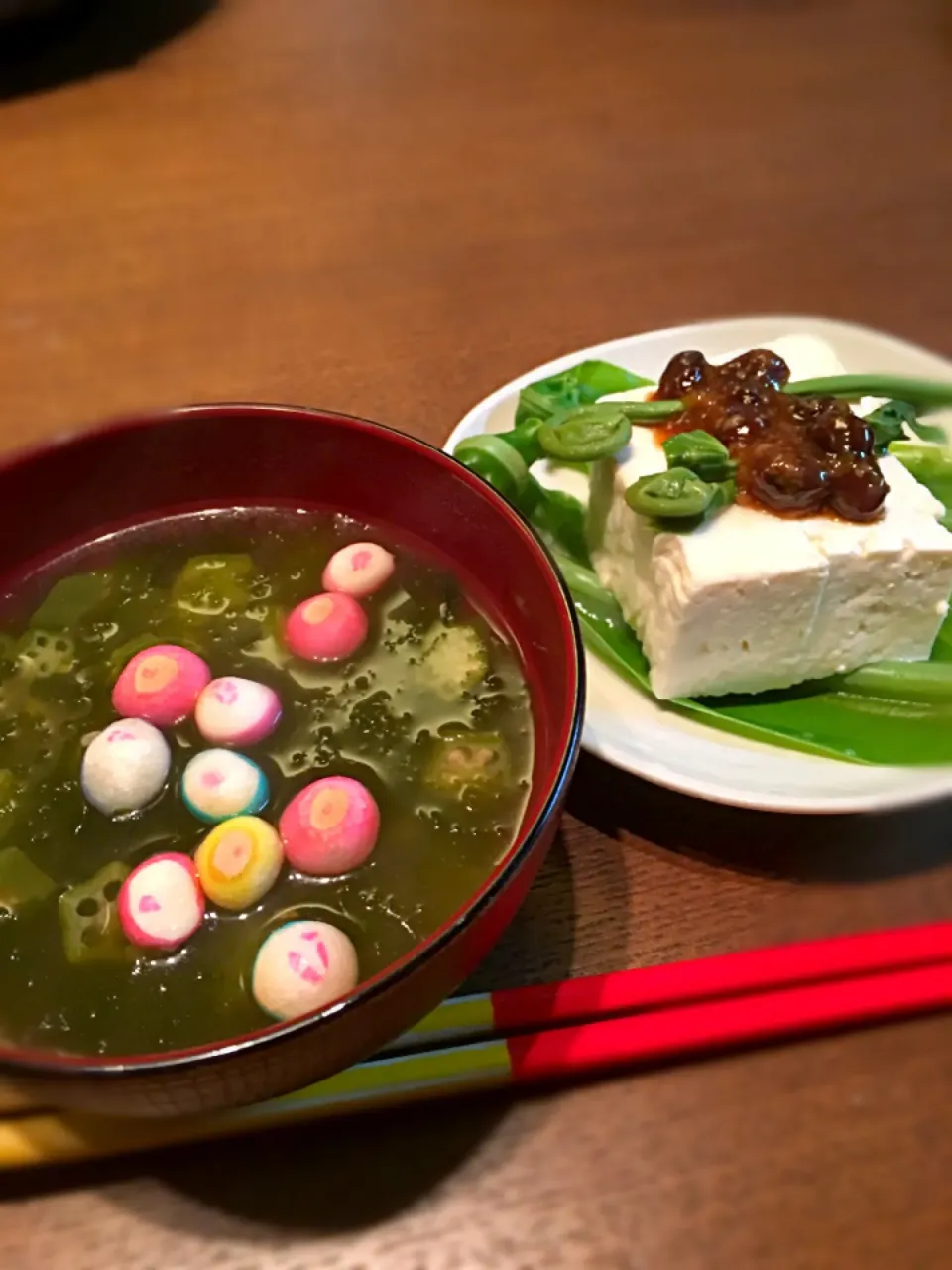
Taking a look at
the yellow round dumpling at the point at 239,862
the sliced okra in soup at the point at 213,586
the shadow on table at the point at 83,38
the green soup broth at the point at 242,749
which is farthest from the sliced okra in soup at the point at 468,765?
the shadow on table at the point at 83,38

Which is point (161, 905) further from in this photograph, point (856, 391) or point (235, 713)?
point (856, 391)

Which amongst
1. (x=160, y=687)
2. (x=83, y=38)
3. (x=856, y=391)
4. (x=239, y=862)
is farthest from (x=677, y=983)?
(x=83, y=38)

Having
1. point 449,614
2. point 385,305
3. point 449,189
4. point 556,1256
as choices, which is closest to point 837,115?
point 449,189

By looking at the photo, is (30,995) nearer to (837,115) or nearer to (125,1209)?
(125,1209)

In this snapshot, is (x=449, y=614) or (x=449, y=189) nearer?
(x=449, y=614)

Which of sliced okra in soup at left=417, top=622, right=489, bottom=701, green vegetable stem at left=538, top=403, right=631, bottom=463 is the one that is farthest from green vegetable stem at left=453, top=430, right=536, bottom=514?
sliced okra in soup at left=417, top=622, right=489, bottom=701

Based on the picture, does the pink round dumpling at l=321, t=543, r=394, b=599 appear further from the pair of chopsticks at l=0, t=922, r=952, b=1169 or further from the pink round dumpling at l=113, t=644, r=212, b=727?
the pair of chopsticks at l=0, t=922, r=952, b=1169
